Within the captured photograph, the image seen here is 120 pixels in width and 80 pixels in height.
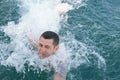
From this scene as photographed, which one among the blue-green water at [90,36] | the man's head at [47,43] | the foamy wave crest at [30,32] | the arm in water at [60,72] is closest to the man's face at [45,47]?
the man's head at [47,43]

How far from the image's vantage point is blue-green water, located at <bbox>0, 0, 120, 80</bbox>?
28.2ft

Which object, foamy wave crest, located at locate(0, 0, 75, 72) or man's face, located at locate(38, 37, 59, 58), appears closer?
man's face, located at locate(38, 37, 59, 58)

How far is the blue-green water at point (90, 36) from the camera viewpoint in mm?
8586

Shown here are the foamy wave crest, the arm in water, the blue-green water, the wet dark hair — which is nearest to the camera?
the arm in water

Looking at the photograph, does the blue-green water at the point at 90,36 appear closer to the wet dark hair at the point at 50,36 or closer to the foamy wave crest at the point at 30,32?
the foamy wave crest at the point at 30,32

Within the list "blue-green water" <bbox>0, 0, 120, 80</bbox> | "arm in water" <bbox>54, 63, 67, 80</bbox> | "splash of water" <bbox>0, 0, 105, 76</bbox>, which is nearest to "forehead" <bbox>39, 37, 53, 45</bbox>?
"arm in water" <bbox>54, 63, 67, 80</bbox>

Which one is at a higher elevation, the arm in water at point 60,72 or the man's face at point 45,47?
the man's face at point 45,47

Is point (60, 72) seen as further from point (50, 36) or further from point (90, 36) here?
point (90, 36)

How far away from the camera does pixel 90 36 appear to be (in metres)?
9.98

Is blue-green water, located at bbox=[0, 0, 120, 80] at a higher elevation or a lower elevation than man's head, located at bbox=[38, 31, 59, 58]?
lower

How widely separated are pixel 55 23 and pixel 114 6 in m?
2.80

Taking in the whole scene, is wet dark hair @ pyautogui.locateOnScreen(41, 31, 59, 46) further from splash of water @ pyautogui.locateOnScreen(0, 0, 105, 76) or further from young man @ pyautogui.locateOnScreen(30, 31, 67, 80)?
splash of water @ pyautogui.locateOnScreen(0, 0, 105, 76)

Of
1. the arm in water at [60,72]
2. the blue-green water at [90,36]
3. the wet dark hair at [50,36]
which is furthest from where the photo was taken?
the blue-green water at [90,36]

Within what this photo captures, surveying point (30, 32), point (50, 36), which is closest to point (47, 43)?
point (50, 36)
